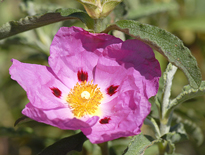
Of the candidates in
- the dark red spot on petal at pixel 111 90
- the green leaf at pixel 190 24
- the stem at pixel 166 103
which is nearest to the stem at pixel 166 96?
the stem at pixel 166 103

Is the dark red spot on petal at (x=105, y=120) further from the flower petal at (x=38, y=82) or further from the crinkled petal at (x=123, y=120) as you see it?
the flower petal at (x=38, y=82)

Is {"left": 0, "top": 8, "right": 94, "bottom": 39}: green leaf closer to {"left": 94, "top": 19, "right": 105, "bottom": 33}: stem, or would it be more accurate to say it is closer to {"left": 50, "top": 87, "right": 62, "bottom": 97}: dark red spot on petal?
{"left": 94, "top": 19, "right": 105, "bottom": 33}: stem

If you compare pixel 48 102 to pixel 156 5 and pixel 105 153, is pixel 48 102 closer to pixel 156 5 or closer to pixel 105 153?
pixel 105 153

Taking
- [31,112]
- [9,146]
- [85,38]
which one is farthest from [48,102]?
[9,146]

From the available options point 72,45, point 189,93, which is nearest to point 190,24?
point 189,93

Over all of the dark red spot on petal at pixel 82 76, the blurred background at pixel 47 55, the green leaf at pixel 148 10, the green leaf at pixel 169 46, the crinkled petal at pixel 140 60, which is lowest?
the blurred background at pixel 47 55

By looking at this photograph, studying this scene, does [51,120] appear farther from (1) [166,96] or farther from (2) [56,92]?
(1) [166,96]

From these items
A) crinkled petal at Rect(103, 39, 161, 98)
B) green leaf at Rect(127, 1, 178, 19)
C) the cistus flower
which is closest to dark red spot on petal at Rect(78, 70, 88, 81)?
the cistus flower

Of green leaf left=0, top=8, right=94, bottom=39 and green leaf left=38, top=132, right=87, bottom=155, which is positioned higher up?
green leaf left=0, top=8, right=94, bottom=39
